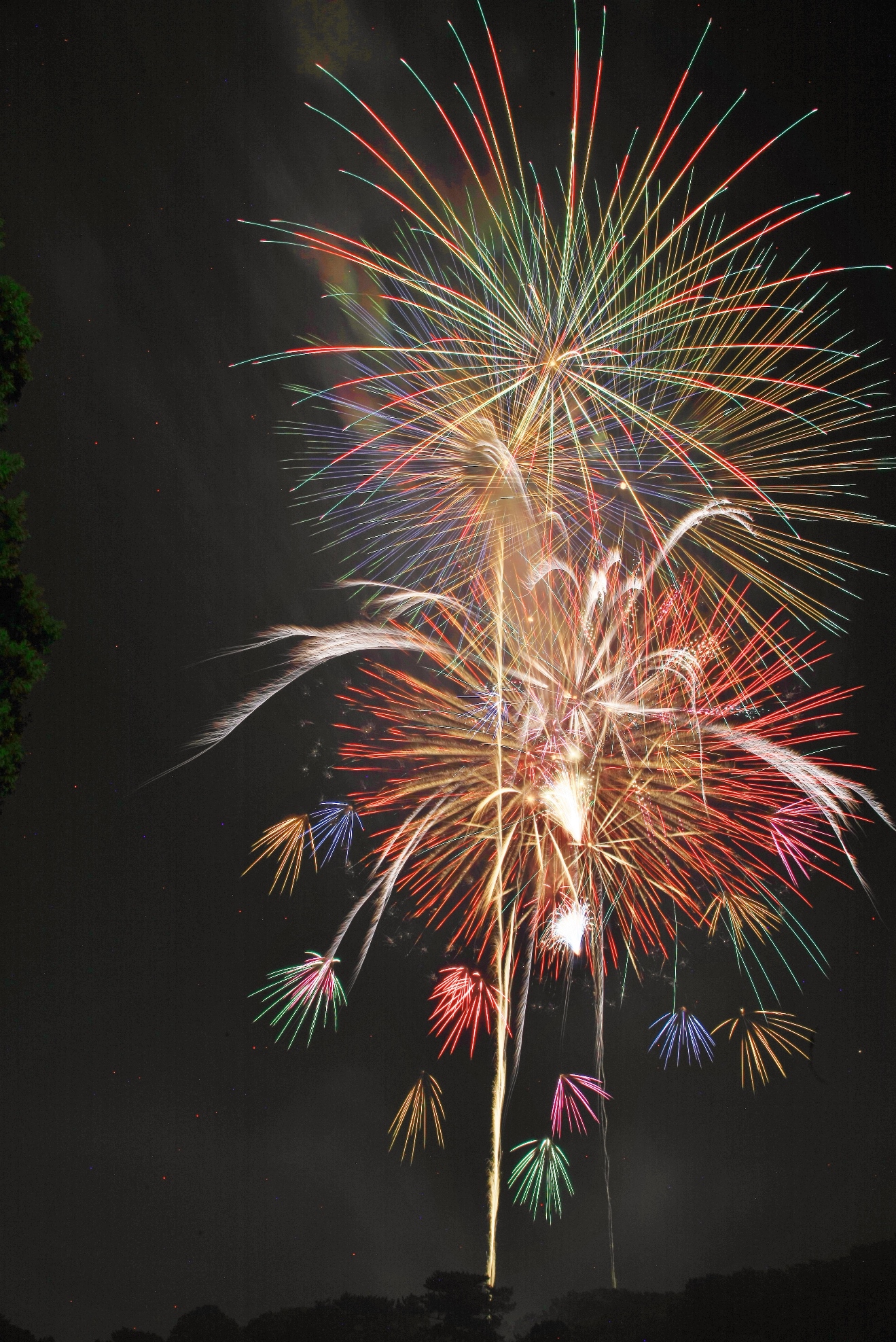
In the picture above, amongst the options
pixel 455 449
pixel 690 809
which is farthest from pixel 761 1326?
pixel 455 449

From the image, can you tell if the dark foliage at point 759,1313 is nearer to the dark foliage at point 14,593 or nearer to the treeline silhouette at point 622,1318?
the treeline silhouette at point 622,1318

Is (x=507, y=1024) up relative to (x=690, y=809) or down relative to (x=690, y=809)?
down

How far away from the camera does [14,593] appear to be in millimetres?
10938

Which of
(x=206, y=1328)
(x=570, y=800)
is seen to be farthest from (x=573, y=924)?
(x=206, y=1328)

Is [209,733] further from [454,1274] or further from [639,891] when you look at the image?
[454,1274]

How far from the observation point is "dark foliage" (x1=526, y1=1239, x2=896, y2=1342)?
18312 millimetres

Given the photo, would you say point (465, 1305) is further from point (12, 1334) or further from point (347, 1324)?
point (12, 1334)

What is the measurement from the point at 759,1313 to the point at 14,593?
2130 cm

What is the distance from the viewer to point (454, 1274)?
60.7 ft

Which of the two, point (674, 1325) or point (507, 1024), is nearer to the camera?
point (507, 1024)

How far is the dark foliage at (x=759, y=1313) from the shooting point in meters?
18.3

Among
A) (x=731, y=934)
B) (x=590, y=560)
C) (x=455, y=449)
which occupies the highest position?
(x=455, y=449)

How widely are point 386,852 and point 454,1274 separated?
9867mm

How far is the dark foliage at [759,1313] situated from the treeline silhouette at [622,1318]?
0.02 metres
